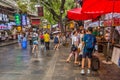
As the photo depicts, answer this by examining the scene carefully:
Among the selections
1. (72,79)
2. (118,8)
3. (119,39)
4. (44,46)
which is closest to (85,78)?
(72,79)

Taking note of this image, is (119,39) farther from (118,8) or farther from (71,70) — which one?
(118,8)

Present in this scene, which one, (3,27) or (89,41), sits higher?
(3,27)

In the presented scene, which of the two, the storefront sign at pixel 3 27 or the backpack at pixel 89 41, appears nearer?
the backpack at pixel 89 41

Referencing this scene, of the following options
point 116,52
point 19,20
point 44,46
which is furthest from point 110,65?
point 19,20

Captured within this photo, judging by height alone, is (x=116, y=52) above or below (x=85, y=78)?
above

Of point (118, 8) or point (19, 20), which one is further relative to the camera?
point (19, 20)

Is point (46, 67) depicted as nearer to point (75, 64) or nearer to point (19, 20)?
point (75, 64)

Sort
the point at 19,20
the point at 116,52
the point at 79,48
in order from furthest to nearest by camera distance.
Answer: the point at 19,20
the point at 79,48
the point at 116,52

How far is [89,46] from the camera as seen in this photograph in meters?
11.6

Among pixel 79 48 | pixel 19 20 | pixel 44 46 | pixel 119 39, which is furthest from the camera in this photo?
pixel 19 20

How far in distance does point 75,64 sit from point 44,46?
36.4 ft

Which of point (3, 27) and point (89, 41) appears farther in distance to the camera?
point (3, 27)

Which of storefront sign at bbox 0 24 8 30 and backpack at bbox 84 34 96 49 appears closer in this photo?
backpack at bbox 84 34 96 49

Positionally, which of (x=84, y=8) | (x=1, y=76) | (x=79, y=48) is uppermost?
(x=84, y=8)
